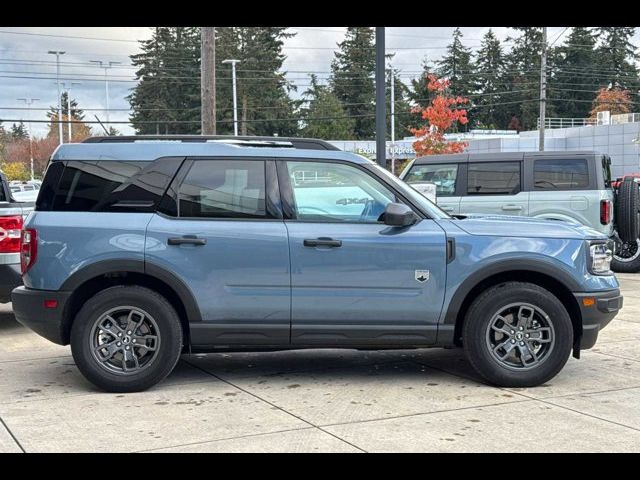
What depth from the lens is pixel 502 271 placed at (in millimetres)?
5762

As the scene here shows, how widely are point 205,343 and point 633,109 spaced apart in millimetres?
83165

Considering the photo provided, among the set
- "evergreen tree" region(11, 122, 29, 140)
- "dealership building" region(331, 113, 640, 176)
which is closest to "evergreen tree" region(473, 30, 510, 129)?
"dealership building" region(331, 113, 640, 176)

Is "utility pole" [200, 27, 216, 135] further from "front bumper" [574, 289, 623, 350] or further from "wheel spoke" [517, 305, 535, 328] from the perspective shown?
"front bumper" [574, 289, 623, 350]

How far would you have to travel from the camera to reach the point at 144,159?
231 inches

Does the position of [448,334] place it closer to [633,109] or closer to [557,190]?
[557,190]

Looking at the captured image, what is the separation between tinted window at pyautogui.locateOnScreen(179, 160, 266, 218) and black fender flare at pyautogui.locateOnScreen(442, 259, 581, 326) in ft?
5.30

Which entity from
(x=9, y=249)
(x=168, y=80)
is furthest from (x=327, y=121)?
(x=9, y=249)

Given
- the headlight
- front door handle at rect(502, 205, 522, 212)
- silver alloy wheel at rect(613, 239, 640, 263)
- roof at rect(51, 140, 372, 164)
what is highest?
roof at rect(51, 140, 372, 164)

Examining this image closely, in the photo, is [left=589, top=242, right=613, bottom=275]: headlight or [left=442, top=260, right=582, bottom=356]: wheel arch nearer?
[left=442, top=260, right=582, bottom=356]: wheel arch

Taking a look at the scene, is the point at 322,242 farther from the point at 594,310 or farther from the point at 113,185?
the point at 594,310

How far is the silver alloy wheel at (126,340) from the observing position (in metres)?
5.70

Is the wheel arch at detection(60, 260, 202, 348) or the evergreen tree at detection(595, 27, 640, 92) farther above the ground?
the evergreen tree at detection(595, 27, 640, 92)

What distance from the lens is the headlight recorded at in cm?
589

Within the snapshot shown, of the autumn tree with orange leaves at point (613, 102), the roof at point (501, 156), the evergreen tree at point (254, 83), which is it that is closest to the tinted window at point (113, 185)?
the roof at point (501, 156)
